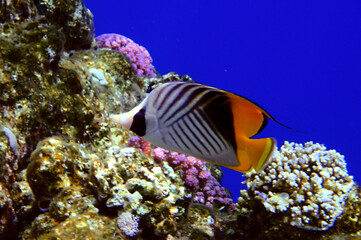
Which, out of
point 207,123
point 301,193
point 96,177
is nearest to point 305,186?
point 301,193

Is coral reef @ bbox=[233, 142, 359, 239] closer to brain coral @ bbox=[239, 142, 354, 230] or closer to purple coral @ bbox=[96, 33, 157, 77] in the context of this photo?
brain coral @ bbox=[239, 142, 354, 230]

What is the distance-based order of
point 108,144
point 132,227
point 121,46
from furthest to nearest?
point 121,46
point 108,144
point 132,227

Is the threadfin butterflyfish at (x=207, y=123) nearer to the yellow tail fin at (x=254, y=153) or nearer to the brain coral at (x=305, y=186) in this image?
the yellow tail fin at (x=254, y=153)

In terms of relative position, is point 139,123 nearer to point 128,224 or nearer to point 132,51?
point 128,224

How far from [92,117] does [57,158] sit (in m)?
0.96

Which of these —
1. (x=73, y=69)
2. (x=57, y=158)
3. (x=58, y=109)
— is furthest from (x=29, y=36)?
(x=57, y=158)

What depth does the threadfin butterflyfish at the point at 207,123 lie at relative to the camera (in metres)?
1.28

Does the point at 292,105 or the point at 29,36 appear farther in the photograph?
the point at 292,105

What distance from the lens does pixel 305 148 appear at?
3758 mm

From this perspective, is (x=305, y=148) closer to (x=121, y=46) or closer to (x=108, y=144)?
(x=108, y=144)

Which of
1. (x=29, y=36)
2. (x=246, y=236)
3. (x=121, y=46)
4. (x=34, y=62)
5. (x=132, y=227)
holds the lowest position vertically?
(x=132, y=227)

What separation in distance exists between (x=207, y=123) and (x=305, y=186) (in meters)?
2.60

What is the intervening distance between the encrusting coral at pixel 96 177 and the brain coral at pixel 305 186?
0.04 ft

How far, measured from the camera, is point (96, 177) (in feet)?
9.71
